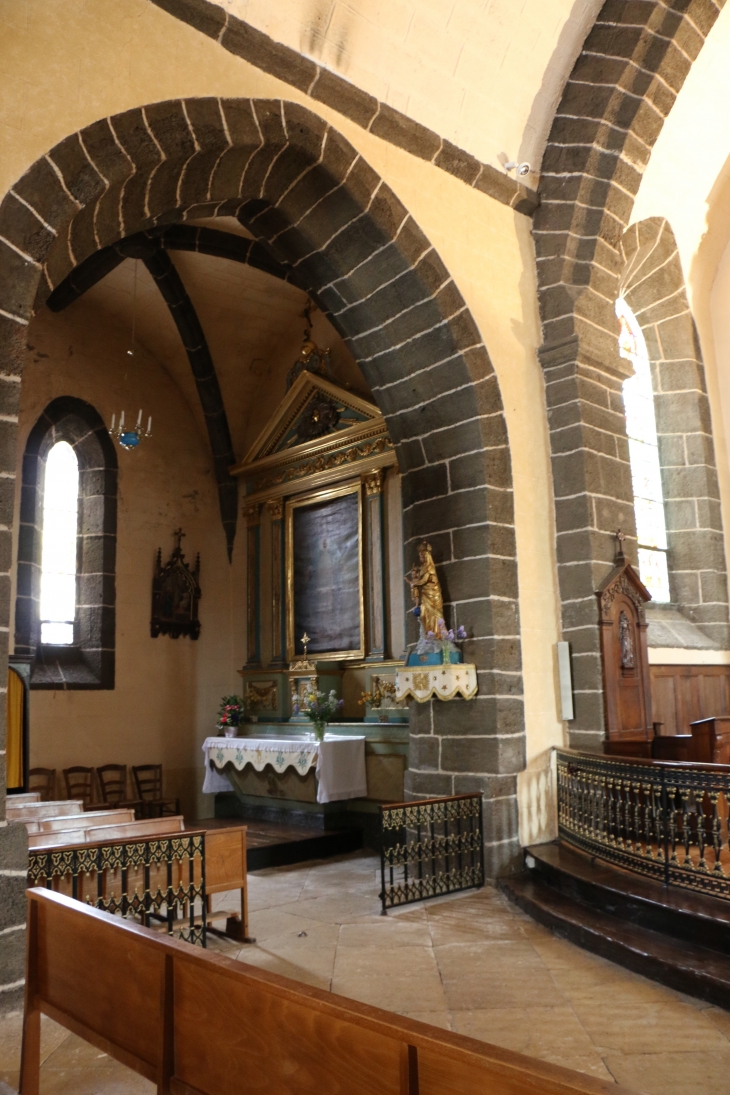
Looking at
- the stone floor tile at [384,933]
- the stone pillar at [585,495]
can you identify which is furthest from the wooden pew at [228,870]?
the stone pillar at [585,495]

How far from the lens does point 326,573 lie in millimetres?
9516

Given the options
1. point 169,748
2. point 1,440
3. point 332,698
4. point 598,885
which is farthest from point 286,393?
point 598,885

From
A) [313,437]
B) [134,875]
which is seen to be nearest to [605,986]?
[134,875]

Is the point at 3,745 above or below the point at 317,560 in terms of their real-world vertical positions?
below

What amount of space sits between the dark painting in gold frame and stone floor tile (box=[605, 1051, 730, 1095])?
5688 millimetres

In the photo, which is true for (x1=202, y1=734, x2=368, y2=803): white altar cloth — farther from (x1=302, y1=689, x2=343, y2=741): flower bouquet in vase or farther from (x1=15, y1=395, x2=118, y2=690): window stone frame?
(x1=15, y1=395, x2=118, y2=690): window stone frame

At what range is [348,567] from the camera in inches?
363

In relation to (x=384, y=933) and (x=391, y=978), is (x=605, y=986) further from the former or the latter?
(x=384, y=933)

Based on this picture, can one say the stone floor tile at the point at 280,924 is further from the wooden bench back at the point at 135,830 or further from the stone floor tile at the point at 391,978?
the wooden bench back at the point at 135,830

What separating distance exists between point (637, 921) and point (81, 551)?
7.20m

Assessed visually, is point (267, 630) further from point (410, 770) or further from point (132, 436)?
point (410, 770)

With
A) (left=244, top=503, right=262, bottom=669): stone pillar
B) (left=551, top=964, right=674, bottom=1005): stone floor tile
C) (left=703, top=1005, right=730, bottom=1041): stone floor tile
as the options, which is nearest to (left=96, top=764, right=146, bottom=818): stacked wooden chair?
(left=244, top=503, right=262, bottom=669): stone pillar

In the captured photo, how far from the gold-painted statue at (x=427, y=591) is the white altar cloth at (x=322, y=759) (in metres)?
1.83

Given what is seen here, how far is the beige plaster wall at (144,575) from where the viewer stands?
366 inches
